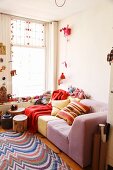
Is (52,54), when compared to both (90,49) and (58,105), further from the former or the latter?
(58,105)

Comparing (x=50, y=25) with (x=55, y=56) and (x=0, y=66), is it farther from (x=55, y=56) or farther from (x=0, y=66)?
(x=0, y=66)

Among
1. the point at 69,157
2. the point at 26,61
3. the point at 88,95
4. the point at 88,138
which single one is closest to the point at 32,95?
the point at 26,61

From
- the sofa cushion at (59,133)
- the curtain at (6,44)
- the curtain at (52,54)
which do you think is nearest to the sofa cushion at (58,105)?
the sofa cushion at (59,133)

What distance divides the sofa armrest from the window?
7.52 ft

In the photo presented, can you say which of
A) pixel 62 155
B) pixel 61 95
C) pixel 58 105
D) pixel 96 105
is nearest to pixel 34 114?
pixel 58 105

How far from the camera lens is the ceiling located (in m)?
2.92

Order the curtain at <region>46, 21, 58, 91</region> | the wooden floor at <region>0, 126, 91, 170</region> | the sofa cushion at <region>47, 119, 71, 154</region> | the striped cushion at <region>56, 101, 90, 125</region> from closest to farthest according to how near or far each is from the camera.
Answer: the wooden floor at <region>0, 126, 91, 170</region>
the sofa cushion at <region>47, 119, 71, 154</region>
the striped cushion at <region>56, 101, 90, 125</region>
the curtain at <region>46, 21, 58, 91</region>

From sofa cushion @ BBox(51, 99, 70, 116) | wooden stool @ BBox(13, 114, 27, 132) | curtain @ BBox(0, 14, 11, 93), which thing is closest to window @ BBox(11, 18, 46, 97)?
curtain @ BBox(0, 14, 11, 93)

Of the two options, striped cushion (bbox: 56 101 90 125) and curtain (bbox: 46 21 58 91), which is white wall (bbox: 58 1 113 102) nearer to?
curtain (bbox: 46 21 58 91)

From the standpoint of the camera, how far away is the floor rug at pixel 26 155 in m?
2.23

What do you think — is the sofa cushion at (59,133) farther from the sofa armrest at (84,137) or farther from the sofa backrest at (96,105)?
the sofa backrest at (96,105)

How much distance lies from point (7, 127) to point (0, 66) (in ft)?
4.56

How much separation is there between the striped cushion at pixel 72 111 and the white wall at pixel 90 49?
399 millimetres

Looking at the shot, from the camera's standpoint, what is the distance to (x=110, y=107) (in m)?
2.05
